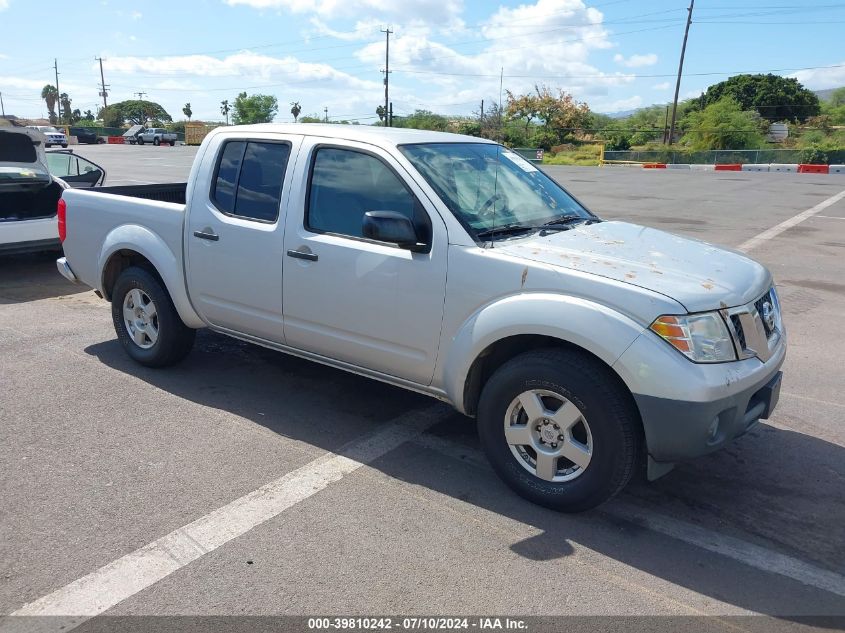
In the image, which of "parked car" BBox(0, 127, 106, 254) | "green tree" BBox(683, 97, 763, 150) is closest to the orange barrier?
"green tree" BBox(683, 97, 763, 150)

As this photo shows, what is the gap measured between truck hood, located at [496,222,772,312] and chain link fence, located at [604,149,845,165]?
1845 inches

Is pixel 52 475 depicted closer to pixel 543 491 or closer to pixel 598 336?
pixel 543 491

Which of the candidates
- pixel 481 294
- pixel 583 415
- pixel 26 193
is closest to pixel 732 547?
pixel 583 415

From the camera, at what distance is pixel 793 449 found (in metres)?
4.41

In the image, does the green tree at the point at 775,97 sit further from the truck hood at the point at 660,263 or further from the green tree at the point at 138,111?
the green tree at the point at 138,111

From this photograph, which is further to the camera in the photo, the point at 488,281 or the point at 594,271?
the point at 488,281

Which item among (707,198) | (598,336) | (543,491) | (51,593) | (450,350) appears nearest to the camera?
(51,593)

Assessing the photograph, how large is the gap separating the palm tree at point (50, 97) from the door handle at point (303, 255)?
481ft

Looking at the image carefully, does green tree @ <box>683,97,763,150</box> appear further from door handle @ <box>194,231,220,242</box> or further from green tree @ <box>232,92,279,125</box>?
green tree @ <box>232,92,279,125</box>

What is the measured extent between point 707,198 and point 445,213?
19.5 m

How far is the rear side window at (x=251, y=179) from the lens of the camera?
15.2ft

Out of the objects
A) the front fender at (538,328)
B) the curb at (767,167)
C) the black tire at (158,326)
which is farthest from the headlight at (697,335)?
the curb at (767,167)

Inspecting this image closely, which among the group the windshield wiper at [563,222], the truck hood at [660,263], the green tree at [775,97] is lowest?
the truck hood at [660,263]

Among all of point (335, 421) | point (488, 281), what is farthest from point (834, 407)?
point (335, 421)
